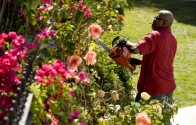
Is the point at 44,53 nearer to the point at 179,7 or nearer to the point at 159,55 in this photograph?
the point at 159,55

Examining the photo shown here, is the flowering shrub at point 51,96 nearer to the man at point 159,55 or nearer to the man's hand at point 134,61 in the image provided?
the man at point 159,55

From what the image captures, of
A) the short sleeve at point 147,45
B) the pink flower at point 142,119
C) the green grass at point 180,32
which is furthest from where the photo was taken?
the green grass at point 180,32

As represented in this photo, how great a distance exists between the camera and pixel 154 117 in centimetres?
329

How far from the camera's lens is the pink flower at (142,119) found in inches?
120

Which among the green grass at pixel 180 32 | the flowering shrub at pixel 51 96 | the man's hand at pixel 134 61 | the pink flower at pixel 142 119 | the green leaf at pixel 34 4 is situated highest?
the green leaf at pixel 34 4

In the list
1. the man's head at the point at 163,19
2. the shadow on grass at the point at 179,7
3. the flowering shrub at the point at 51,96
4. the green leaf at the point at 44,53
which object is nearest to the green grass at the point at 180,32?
the shadow on grass at the point at 179,7

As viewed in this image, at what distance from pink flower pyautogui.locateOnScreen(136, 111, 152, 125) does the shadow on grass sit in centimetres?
998

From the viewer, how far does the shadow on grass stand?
43.6ft

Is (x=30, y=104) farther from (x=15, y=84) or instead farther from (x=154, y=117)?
(x=154, y=117)

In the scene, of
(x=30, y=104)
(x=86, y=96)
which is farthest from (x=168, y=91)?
(x=30, y=104)

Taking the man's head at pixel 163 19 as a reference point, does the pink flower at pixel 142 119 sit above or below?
below

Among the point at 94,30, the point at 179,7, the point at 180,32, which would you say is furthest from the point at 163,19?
the point at 179,7

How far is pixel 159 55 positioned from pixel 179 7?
10401mm

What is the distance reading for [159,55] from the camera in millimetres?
4688
